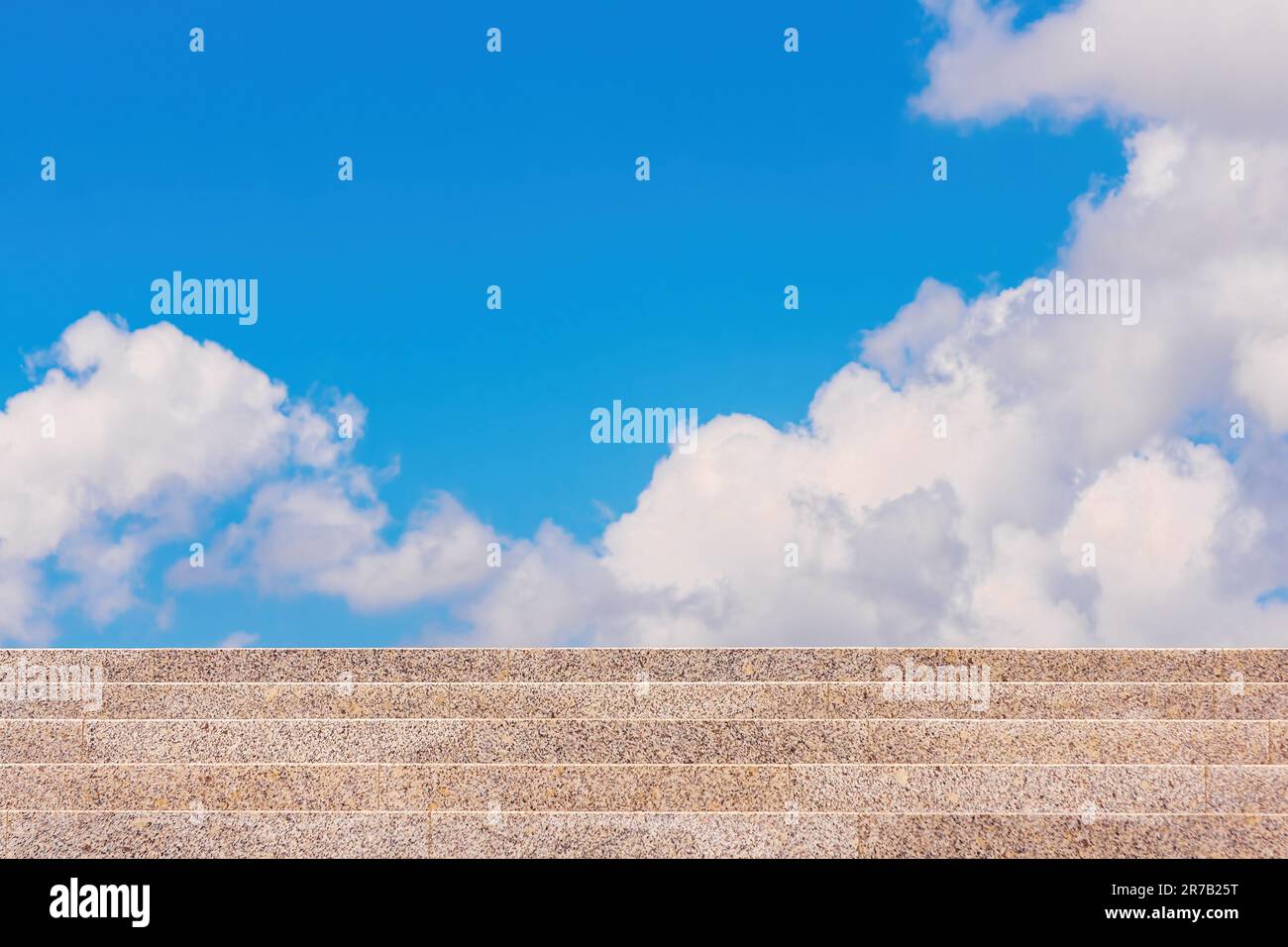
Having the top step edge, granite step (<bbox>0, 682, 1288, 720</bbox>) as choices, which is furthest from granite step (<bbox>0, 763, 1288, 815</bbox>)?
the top step edge

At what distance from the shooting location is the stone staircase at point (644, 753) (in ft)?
27.4

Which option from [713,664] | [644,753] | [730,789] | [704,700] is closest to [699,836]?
[730,789]

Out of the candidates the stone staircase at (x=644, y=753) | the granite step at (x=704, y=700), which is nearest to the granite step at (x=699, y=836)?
the stone staircase at (x=644, y=753)

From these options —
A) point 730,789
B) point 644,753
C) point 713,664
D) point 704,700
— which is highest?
point 713,664

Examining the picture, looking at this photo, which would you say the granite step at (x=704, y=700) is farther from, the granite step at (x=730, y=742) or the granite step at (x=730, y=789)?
the granite step at (x=730, y=789)

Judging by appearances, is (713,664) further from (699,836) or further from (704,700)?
(699,836)

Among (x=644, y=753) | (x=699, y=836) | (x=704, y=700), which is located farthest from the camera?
(x=704, y=700)

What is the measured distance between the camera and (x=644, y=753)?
8625 mm

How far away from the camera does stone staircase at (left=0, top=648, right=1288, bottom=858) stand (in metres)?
8.36

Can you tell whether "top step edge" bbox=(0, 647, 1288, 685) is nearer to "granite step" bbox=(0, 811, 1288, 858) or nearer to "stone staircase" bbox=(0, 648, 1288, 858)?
"stone staircase" bbox=(0, 648, 1288, 858)
